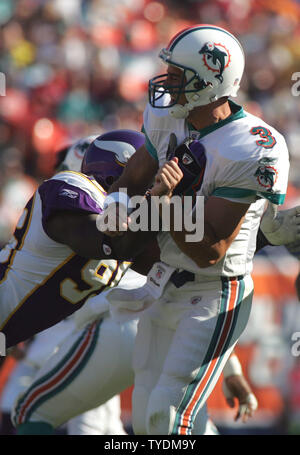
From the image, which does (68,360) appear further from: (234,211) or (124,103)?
(124,103)

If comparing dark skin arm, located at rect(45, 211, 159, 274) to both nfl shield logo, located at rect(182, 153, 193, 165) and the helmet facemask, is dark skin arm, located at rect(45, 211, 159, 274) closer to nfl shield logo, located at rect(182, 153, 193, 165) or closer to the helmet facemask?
nfl shield logo, located at rect(182, 153, 193, 165)

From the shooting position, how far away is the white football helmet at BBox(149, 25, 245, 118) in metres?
2.92

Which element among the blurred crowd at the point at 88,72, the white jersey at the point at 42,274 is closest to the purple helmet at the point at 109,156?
the white jersey at the point at 42,274

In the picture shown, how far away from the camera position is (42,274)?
124 inches

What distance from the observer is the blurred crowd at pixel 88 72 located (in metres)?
7.55

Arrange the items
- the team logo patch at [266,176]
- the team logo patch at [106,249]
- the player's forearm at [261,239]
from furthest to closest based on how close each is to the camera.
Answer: the player's forearm at [261,239]
the team logo patch at [106,249]
the team logo patch at [266,176]

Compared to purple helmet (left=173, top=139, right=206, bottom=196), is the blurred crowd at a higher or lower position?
lower

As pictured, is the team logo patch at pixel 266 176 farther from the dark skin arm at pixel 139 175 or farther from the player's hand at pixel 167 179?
the dark skin arm at pixel 139 175

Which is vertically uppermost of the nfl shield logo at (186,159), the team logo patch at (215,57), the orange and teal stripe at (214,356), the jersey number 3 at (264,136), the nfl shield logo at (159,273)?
the team logo patch at (215,57)

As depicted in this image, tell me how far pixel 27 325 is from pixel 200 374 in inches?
29.9

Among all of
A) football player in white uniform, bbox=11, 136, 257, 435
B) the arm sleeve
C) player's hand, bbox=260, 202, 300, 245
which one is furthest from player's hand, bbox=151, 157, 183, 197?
football player in white uniform, bbox=11, 136, 257, 435

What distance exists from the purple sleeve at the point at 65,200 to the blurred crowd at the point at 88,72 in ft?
11.3

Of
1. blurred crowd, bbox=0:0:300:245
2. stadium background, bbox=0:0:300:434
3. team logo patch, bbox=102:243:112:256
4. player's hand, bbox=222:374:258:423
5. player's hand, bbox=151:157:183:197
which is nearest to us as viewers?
player's hand, bbox=151:157:183:197

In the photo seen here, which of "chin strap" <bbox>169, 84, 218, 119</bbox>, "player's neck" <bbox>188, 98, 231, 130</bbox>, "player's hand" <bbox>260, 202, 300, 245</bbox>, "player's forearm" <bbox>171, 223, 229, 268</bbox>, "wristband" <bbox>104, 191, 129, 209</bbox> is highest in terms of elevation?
"chin strap" <bbox>169, 84, 218, 119</bbox>
